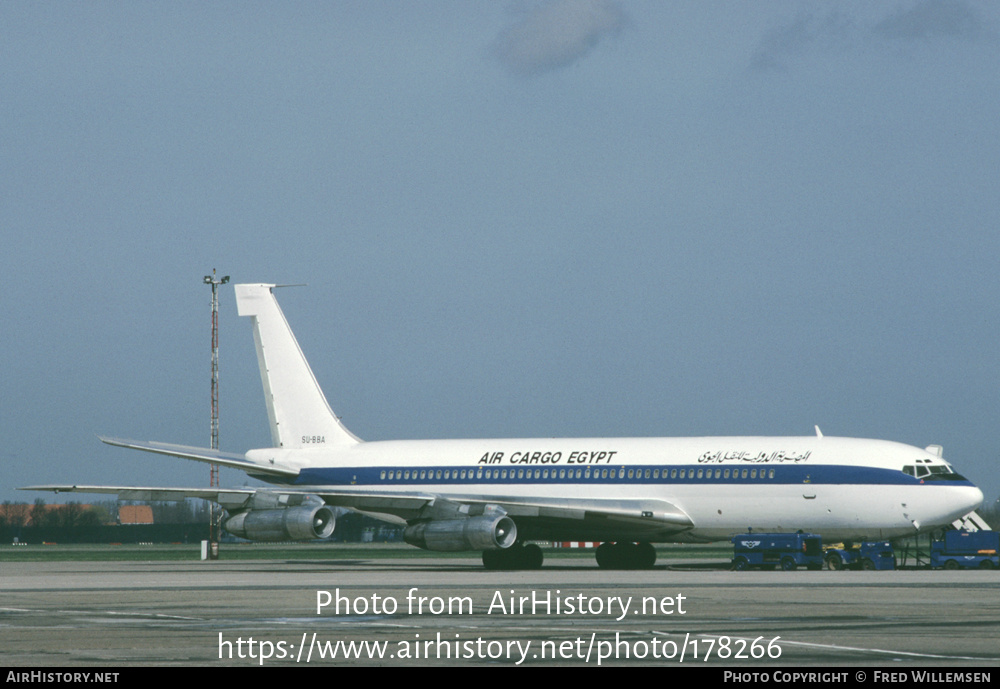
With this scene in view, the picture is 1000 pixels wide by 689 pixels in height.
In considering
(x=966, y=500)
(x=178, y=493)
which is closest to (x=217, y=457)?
(x=178, y=493)

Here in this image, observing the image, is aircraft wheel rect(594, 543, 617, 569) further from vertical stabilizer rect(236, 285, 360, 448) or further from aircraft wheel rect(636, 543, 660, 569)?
vertical stabilizer rect(236, 285, 360, 448)

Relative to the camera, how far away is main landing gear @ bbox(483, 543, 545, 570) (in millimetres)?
50469

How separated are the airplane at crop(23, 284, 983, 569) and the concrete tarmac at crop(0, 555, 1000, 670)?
6526 mm

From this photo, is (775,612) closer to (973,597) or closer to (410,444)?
(973,597)

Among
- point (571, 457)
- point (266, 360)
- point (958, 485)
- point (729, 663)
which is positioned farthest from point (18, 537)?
point (729, 663)

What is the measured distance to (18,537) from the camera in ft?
430

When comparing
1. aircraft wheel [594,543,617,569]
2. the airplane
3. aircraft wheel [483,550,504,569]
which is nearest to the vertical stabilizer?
the airplane

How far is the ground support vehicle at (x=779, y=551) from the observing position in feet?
146

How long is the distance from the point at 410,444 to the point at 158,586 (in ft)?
64.7

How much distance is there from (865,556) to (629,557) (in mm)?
9267

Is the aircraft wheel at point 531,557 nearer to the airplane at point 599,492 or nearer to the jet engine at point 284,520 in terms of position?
the airplane at point 599,492

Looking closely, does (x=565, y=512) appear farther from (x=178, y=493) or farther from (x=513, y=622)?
(x=513, y=622)

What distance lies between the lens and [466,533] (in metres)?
47.0

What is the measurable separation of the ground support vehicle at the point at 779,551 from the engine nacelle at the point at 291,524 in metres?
14.2
